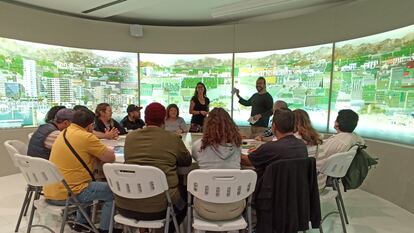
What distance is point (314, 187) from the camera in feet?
6.65

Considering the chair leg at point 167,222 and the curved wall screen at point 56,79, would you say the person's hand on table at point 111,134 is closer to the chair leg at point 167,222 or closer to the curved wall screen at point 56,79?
the chair leg at point 167,222

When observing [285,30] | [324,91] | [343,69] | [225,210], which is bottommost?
[225,210]

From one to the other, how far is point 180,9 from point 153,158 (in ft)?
12.2

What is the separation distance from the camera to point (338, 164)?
236 cm

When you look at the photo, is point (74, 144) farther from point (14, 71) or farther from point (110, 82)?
point (110, 82)

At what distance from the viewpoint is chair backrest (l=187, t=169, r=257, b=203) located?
1.74m

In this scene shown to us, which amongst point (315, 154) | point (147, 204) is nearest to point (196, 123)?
point (315, 154)

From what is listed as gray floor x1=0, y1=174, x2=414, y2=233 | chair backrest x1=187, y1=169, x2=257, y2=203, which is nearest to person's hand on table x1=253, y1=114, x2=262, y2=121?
gray floor x1=0, y1=174, x2=414, y2=233

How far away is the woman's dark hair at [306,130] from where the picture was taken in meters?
2.50

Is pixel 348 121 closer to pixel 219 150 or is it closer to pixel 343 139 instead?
pixel 343 139

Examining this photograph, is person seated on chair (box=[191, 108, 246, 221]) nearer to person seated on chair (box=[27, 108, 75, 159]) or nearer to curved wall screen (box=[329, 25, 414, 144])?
person seated on chair (box=[27, 108, 75, 159])

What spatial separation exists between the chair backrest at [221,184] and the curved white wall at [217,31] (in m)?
3.08

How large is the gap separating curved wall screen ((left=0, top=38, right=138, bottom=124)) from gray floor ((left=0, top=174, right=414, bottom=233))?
1.44m

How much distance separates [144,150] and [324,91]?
3.73 m
